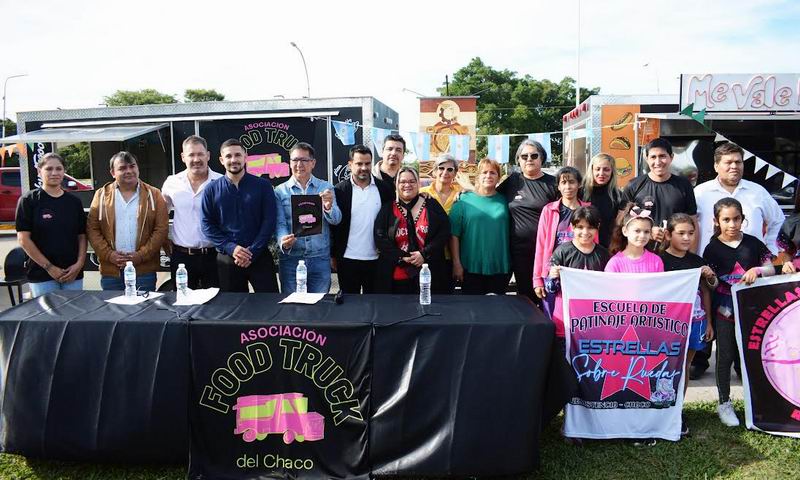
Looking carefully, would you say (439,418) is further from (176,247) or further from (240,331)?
(176,247)

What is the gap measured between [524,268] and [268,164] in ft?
18.9

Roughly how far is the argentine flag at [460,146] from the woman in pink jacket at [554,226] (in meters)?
5.95

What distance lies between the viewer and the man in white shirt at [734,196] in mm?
4195

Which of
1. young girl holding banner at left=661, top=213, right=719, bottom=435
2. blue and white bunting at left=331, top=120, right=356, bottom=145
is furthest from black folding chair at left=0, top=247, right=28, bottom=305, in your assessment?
young girl holding banner at left=661, top=213, right=719, bottom=435

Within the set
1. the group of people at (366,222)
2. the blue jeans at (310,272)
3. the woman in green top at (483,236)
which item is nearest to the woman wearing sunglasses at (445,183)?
the group of people at (366,222)

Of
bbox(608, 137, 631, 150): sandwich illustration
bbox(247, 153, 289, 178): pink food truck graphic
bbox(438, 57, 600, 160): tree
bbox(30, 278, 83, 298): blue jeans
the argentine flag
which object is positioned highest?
bbox(438, 57, 600, 160): tree

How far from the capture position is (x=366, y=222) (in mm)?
4199

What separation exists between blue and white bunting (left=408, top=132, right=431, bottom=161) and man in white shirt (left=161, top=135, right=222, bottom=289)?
5.55 m

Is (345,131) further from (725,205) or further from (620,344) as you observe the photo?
(620,344)

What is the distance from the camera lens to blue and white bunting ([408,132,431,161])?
948 centimetres

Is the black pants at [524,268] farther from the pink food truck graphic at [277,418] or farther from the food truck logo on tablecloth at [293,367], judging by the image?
the pink food truck graphic at [277,418]

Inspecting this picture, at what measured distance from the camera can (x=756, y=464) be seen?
305 cm

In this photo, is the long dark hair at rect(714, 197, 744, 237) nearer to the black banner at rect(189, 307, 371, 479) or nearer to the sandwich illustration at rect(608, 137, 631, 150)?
the black banner at rect(189, 307, 371, 479)

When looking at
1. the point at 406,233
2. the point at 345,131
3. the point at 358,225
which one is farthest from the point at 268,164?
the point at 406,233
